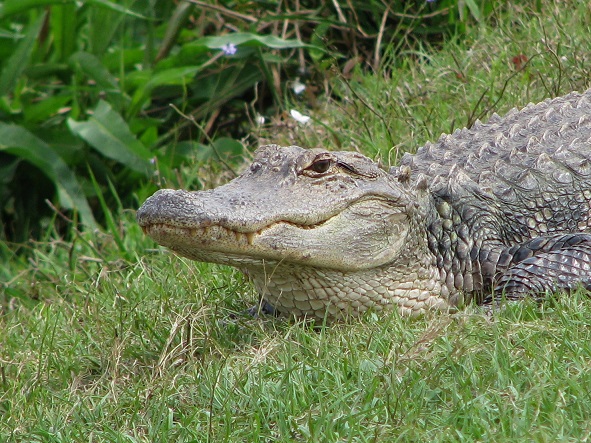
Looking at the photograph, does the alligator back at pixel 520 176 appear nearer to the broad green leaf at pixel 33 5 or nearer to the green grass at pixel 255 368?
the green grass at pixel 255 368

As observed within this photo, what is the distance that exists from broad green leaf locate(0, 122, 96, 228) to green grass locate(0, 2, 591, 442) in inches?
79.1

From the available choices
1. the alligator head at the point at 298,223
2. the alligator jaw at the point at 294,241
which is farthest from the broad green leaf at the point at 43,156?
the alligator jaw at the point at 294,241

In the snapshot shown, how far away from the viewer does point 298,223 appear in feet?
11.8

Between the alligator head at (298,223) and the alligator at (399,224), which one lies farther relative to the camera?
the alligator at (399,224)

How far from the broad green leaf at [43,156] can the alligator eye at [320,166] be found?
3.70 metres

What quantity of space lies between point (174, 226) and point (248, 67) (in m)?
4.41

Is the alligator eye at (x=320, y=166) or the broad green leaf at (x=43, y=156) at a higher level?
the alligator eye at (x=320, y=166)

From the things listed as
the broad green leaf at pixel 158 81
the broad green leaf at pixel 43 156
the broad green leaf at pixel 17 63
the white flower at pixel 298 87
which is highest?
the broad green leaf at pixel 17 63

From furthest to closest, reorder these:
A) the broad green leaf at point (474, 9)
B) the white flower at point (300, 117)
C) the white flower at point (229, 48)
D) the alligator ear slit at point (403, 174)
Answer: the white flower at point (229, 48) < the broad green leaf at point (474, 9) < the white flower at point (300, 117) < the alligator ear slit at point (403, 174)

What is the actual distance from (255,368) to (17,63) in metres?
4.89

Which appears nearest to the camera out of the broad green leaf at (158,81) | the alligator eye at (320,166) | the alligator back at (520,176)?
the alligator eye at (320,166)

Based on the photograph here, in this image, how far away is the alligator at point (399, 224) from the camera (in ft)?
11.3

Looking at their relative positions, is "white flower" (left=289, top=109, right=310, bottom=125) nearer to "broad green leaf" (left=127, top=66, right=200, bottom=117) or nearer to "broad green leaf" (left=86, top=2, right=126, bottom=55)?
"broad green leaf" (left=127, top=66, right=200, bottom=117)

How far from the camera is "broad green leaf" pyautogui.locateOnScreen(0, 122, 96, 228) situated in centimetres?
712
